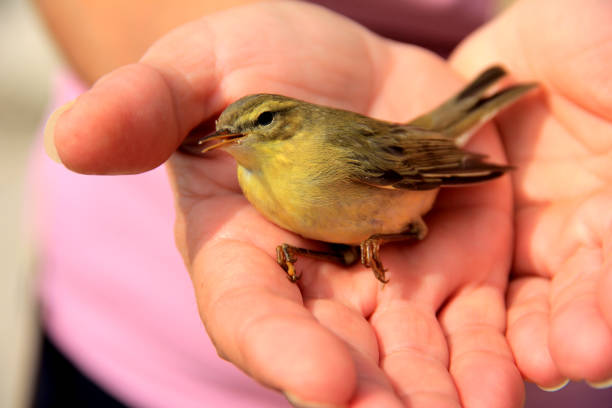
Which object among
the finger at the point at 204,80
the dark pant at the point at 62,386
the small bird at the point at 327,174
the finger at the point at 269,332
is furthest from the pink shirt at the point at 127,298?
the finger at the point at 269,332

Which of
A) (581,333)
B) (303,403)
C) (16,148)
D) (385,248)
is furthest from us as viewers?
(16,148)

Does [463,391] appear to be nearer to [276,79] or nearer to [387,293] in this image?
[387,293]

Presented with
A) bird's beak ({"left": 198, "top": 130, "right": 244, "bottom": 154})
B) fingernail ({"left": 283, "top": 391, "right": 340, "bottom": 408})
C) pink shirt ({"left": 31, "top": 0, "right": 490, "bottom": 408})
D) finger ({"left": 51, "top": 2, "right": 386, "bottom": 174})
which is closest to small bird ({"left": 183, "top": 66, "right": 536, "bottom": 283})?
bird's beak ({"left": 198, "top": 130, "right": 244, "bottom": 154})

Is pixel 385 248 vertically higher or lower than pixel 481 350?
higher

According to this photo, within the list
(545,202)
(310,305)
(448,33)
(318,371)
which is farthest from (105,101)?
(448,33)

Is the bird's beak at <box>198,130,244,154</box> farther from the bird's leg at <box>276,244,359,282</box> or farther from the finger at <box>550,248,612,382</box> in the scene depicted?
Answer: the finger at <box>550,248,612,382</box>

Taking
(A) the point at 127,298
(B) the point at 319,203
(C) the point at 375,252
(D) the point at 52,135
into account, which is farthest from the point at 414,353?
(A) the point at 127,298

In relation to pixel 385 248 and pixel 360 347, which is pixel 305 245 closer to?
pixel 385 248
